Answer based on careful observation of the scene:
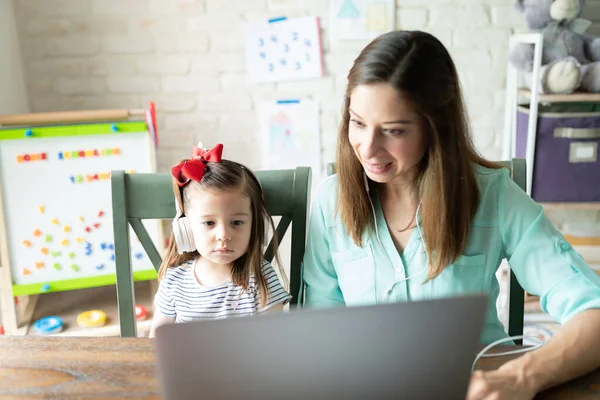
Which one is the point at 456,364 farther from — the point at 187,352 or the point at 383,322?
the point at 187,352

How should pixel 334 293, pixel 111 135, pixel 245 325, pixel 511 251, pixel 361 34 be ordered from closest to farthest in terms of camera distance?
pixel 245 325 < pixel 511 251 < pixel 334 293 < pixel 111 135 < pixel 361 34

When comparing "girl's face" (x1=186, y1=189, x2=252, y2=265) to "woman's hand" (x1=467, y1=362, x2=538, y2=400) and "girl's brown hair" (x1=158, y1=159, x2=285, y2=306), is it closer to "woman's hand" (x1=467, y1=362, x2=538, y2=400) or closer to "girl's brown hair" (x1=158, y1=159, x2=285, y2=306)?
"girl's brown hair" (x1=158, y1=159, x2=285, y2=306)

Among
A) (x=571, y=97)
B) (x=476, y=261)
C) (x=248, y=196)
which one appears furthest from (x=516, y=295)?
(x=571, y=97)

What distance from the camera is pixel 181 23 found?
240 cm

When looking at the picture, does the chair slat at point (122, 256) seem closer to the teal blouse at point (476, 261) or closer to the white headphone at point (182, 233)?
the white headphone at point (182, 233)

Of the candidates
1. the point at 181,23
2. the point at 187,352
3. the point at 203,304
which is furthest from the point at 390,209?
the point at 181,23

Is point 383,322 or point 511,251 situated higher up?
point 383,322

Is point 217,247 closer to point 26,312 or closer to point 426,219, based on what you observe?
point 426,219

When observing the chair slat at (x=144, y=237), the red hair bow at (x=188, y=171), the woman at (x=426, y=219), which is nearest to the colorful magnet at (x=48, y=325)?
the chair slat at (x=144, y=237)

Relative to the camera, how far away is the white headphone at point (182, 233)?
48.2 inches

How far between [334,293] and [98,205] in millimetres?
1220

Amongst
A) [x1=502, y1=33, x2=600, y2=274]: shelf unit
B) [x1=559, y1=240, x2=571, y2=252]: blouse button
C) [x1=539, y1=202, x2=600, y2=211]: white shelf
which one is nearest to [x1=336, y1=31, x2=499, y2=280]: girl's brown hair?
[x1=559, y1=240, x2=571, y2=252]: blouse button

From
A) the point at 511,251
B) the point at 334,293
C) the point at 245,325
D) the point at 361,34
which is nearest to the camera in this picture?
the point at 245,325

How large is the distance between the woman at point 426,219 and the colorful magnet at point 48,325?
1.33 m
